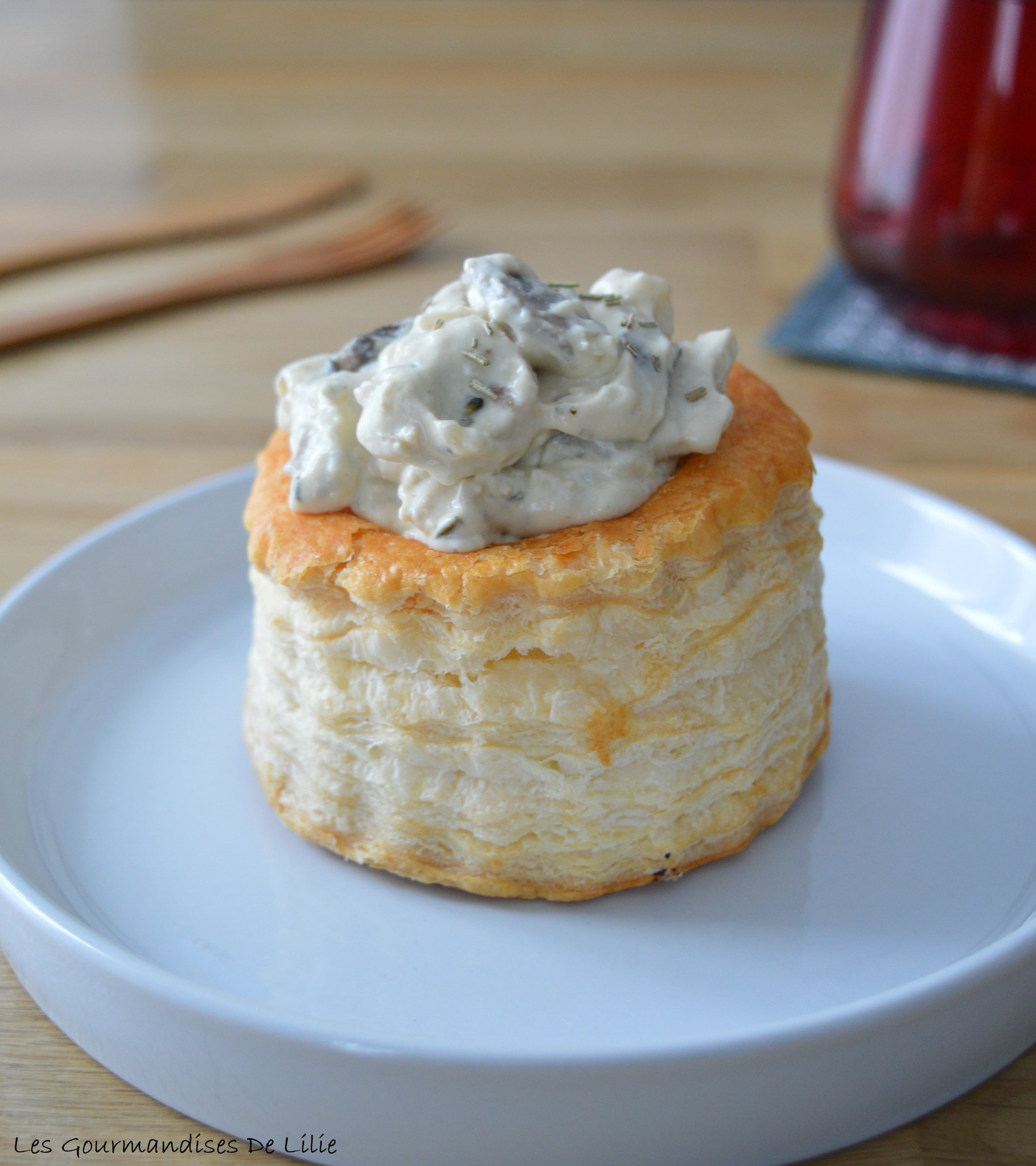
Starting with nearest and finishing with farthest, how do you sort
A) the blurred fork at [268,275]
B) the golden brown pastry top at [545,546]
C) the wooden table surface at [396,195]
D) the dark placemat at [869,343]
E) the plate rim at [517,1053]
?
1. the plate rim at [517,1053]
2. the golden brown pastry top at [545,546]
3. the wooden table surface at [396,195]
4. the dark placemat at [869,343]
5. the blurred fork at [268,275]

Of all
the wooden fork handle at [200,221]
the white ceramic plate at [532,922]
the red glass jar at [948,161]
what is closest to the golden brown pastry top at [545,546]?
the white ceramic plate at [532,922]

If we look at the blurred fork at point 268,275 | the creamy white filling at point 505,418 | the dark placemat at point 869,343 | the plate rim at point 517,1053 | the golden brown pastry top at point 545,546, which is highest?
the creamy white filling at point 505,418

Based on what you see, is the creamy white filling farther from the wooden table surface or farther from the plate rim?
the wooden table surface

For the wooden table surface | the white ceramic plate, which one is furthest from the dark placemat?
the white ceramic plate

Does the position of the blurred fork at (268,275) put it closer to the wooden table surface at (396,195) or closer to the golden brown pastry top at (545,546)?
the wooden table surface at (396,195)

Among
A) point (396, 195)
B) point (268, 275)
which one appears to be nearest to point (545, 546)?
point (268, 275)

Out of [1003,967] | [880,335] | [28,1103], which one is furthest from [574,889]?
[880,335]

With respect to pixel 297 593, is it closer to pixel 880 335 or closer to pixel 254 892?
pixel 254 892
